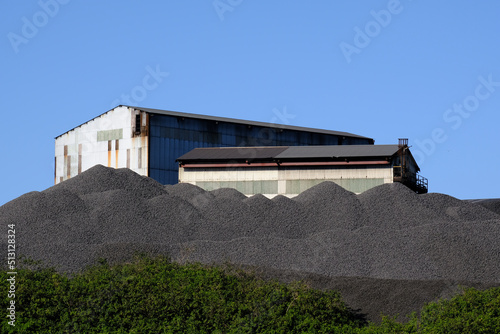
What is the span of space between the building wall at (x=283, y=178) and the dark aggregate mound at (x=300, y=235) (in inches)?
141

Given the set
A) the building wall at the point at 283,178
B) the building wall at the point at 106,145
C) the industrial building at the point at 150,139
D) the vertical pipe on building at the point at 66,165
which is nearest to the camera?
the building wall at the point at 283,178

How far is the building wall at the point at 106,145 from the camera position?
2012 inches

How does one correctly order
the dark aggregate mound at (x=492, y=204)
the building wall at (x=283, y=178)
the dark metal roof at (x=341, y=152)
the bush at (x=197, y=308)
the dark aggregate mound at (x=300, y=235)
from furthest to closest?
1. the dark aggregate mound at (x=492, y=204)
2. the dark metal roof at (x=341, y=152)
3. the building wall at (x=283, y=178)
4. the dark aggregate mound at (x=300, y=235)
5. the bush at (x=197, y=308)

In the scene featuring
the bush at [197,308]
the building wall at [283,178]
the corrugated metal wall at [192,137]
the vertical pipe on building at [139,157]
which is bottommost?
the bush at [197,308]

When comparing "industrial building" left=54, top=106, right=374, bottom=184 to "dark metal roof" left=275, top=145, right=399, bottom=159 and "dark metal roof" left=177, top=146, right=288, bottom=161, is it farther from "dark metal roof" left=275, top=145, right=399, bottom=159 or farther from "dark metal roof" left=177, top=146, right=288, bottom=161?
"dark metal roof" left=275, top=145, right=399, bottom=159

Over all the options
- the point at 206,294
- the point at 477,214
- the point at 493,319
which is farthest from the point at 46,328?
the point at 477,214

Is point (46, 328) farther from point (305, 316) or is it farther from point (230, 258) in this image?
point (230, 258)

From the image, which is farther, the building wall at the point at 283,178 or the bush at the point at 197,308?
the building wall at the point at 283,178

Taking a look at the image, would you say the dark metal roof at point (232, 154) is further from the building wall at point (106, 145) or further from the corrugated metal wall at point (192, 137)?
the building wall at point (106, 145)

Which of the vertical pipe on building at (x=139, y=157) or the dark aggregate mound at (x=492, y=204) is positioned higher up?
the vertical pipe on building at (x=139, y=157)

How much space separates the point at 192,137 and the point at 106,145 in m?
6.79

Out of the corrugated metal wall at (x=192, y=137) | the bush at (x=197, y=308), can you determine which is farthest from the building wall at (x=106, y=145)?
the bush at (x=197, y=308)

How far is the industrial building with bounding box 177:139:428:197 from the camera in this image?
42406mm

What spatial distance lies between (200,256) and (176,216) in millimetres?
5241
